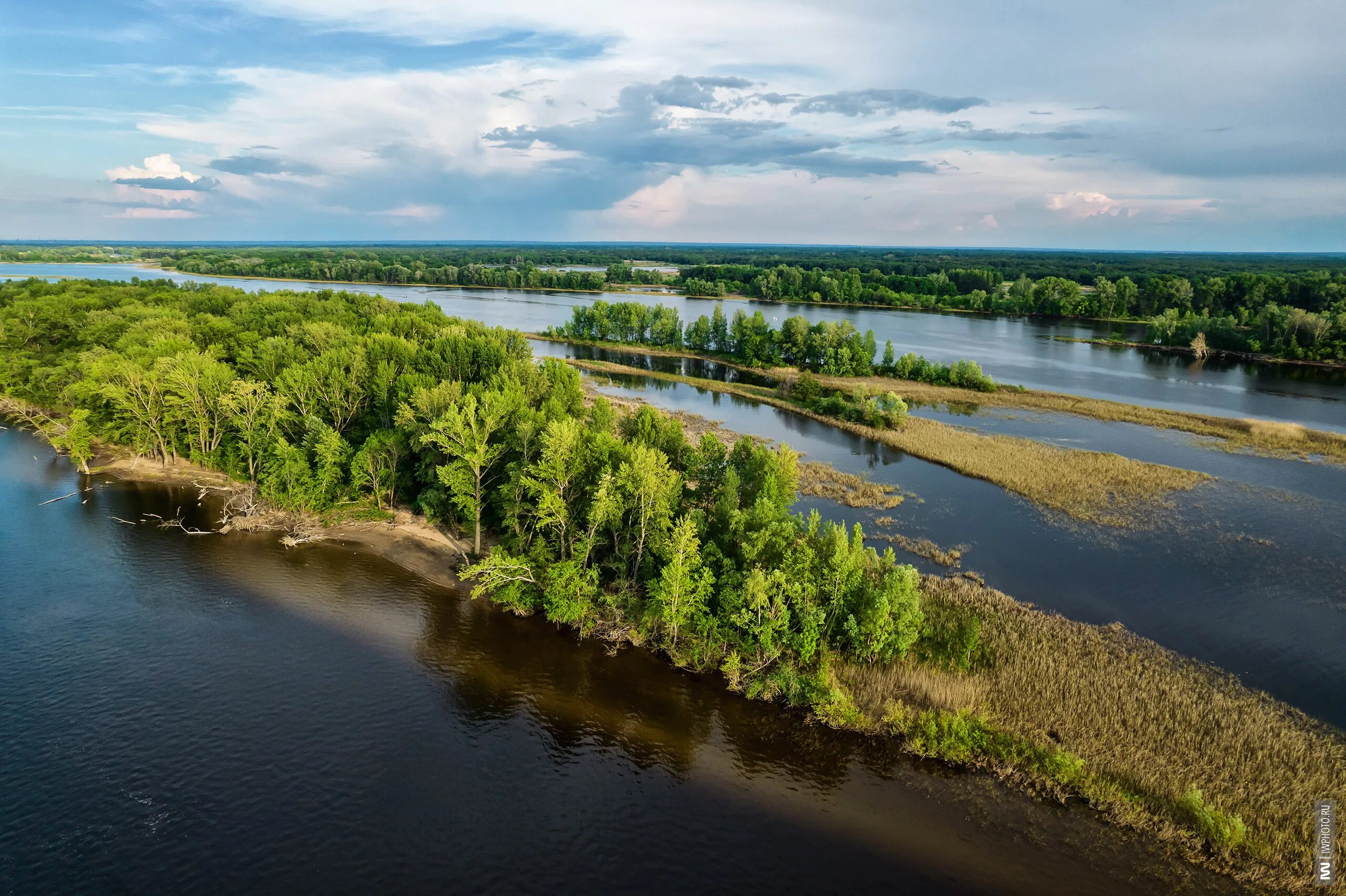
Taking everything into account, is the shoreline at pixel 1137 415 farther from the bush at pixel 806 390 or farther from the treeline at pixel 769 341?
the bush at pixel 806 390

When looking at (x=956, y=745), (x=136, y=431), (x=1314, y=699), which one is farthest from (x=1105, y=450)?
(x=136, y=431)

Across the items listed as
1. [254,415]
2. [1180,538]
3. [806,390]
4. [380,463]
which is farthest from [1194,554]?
[254,415]

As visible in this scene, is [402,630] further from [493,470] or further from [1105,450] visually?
[1105,450]

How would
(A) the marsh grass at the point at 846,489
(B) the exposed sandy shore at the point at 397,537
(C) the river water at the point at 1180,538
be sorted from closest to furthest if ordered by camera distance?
1. (C) the river water at the point at 1180,538
2. (B) the exposed sandy shore at the point at 397,537
3. (A) the marsh grass at the point at 846,489

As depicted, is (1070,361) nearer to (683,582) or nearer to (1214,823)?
(1214,823)

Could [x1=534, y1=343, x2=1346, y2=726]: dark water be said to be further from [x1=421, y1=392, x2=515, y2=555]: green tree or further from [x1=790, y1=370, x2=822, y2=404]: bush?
[x1=421, y1=392, x2=515, y2=555]: green tree

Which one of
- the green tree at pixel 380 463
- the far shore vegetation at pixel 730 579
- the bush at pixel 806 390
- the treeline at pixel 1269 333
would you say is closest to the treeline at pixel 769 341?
the bush at pixel 806 390
